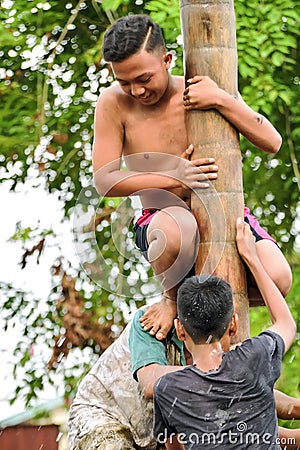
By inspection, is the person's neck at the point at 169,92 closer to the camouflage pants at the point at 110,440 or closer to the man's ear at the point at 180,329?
the man's ear at the point at 180,329

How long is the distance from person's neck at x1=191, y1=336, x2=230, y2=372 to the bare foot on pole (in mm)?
395

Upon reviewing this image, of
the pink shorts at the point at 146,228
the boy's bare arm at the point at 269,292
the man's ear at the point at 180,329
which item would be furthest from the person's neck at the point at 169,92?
the man's ear at the point at 180,329

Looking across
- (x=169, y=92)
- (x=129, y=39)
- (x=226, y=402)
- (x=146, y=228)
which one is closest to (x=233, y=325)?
(x=226, y=402)

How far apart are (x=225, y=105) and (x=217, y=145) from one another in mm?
134

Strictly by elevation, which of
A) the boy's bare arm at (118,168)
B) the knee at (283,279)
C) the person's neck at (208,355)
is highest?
the boy's bare arm at (118,168)

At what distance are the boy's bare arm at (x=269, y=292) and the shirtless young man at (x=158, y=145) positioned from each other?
0.28 feet

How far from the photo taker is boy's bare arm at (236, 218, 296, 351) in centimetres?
368

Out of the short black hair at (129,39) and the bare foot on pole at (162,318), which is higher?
the short black hair at (129,39)

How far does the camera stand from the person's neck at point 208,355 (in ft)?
11.4

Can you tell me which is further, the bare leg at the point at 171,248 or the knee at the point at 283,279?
the knee at the point at 283,279

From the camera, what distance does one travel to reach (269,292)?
371 cm
